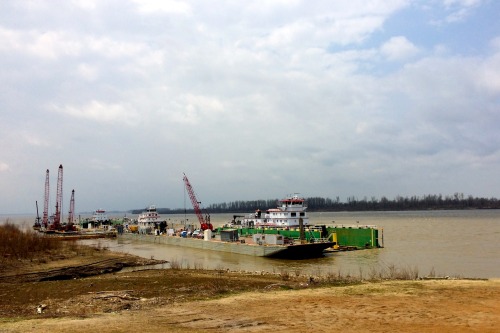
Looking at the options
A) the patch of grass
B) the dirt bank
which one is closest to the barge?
the patch of grass

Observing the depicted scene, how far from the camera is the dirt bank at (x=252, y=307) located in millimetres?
11266

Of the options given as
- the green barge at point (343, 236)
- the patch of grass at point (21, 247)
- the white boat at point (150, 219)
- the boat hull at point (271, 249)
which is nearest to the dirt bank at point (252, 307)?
the patch of grass at point (21, 247)

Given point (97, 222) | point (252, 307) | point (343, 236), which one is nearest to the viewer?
point (252, 307)

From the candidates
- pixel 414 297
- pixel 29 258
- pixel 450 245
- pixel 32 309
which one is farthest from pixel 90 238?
pixel 414 297

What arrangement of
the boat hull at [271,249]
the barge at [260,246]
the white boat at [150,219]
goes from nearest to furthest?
the boat hull at [271,249] < the barge at [260,246] < the white boat at [150,219]

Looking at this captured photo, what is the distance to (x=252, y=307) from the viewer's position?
13.7 m

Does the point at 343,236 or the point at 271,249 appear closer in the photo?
the point at 271,249

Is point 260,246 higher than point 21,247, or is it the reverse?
point 21,247

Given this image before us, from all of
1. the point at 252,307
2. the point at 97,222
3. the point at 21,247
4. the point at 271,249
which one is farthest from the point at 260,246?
the point at 97,222

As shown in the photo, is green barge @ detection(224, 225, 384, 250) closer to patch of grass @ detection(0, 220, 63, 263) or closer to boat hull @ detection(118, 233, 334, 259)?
boat hull @ detection(118, 233, 334, 259)

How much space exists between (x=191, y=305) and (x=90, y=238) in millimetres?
74845

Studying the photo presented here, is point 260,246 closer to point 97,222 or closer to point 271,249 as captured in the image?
point 271,249

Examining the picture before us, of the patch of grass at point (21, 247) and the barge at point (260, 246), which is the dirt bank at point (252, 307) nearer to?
the patch of grass at point (21, 247)

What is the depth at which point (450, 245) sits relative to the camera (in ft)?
159
